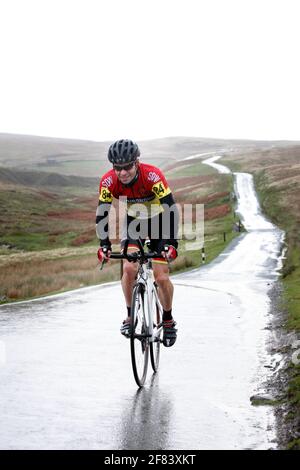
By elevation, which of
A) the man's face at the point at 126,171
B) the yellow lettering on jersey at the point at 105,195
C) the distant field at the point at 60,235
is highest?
the man's face at the point at 126,171

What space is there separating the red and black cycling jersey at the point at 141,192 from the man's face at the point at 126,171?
0.11m

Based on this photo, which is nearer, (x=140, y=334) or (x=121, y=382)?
(x=140, y=334)

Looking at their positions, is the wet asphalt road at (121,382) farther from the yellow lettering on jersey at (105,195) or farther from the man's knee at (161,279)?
the yellow lettering on jersey at (105,195)

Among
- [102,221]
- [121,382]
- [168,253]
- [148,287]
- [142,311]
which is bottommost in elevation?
[121,382]

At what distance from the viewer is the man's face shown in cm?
726

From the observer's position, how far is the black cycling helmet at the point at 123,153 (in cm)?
716

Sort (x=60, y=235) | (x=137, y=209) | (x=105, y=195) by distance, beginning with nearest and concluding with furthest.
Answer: (x=105, y=195)
(x=137, y=209)
(x=60, y=235)

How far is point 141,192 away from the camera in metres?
7.58

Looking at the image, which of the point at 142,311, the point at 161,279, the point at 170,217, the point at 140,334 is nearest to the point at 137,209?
the point at 170,217

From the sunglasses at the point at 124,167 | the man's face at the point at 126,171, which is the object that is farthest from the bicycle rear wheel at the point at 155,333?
the sunglasses at the point at 124,167

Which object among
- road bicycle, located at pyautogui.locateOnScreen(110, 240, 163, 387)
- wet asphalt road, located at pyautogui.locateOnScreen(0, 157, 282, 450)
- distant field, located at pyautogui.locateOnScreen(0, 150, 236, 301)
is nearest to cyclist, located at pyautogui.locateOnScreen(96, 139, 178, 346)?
road bicycle, located at pyautogui.locateOnScreen(110, 240, 163, 387)

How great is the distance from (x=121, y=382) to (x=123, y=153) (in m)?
2.67

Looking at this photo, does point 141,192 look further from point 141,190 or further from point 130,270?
point 130,270

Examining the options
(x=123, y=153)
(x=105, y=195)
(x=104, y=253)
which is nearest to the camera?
(x=123, y=153)
